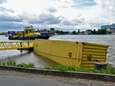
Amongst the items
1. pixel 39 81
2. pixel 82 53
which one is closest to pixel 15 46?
pixel 82 53

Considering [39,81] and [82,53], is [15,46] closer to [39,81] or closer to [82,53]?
[82,53]

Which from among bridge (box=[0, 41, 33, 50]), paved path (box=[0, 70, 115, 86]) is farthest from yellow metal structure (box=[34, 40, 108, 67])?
bridge (box=[0, 41, 33, 50])

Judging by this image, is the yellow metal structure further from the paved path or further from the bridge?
the bridge

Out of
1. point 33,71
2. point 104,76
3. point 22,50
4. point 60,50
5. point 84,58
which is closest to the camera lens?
point 104,76

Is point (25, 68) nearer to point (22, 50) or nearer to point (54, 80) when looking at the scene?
point (54, 80)

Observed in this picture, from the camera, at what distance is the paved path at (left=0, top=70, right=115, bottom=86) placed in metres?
8.89

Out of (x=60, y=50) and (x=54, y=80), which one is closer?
(x=54, y=80)

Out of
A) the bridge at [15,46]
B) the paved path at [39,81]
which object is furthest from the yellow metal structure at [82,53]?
the bridge at [15,46]

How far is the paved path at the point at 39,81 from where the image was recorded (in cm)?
889

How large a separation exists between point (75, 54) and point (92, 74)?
1063 cm

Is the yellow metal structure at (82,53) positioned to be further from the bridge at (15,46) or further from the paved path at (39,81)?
the bridge at (15,46)

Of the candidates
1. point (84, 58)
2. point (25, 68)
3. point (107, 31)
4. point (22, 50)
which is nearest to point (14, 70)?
point (25, 68)

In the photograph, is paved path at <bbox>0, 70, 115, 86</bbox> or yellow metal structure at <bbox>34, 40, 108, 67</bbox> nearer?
paved path at <bbox>0, 70, 115, 86</bbox>

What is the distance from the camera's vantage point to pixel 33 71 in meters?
11.1
